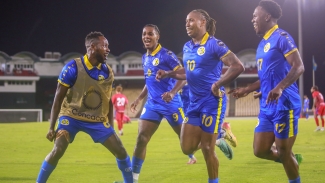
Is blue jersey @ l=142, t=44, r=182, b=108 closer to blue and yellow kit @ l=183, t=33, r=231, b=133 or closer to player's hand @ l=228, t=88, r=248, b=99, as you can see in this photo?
blue and yellow kit @ l=183, t=33, r=231, b=133

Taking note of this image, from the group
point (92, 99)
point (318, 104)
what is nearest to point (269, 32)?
point (92, 99)

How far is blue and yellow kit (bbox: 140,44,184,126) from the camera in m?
8.80

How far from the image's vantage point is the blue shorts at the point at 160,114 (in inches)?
344

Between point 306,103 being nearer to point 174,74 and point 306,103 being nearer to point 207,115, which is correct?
point 174,74

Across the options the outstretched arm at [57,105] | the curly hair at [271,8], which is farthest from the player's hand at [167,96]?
the curly hair at [271,8]

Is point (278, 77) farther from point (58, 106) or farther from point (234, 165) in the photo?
point (234, 165)

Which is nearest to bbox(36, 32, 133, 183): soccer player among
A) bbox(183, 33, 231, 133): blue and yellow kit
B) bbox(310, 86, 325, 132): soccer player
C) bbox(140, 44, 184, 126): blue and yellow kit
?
bbox(183, 33, 231, 133): blue and yellow kit

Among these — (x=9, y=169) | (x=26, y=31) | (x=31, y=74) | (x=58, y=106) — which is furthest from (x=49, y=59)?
(x=58, y=106)

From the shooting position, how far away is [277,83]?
252 inches

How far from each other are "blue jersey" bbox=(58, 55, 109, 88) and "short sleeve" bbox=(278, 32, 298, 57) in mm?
2410

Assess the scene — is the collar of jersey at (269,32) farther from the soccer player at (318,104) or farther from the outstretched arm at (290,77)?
the soccer player at (318,104)

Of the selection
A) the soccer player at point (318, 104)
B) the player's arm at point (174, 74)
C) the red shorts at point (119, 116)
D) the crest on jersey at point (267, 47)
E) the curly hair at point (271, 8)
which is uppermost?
the curly hair at point (271, 8)

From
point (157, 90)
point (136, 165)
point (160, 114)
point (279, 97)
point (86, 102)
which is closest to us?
point (279, 97)

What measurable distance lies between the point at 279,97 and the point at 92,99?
252cm
